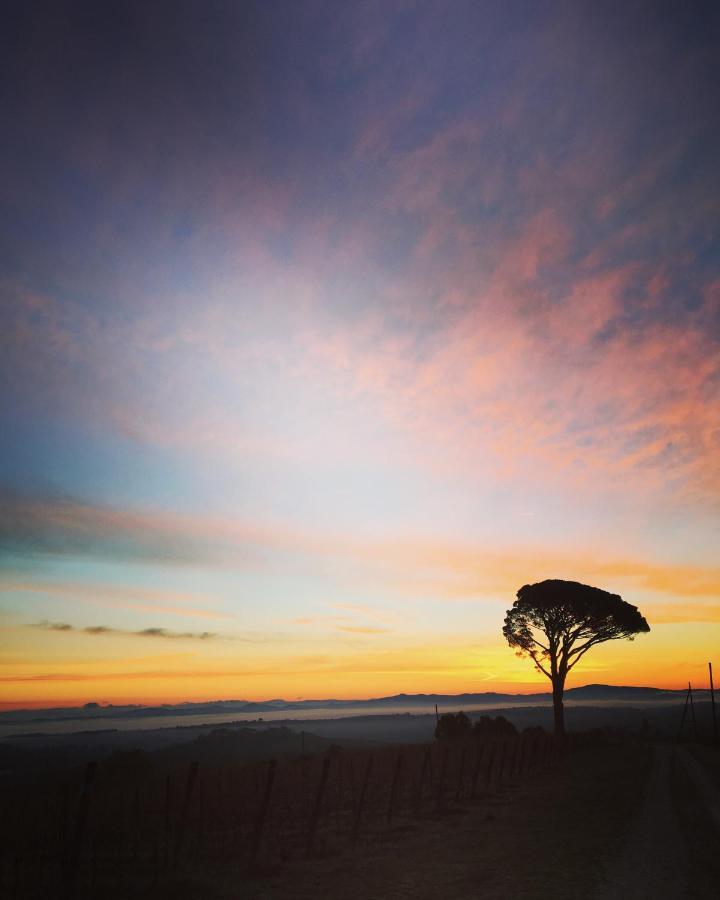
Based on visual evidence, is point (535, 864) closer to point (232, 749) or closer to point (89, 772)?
point (89, 772)

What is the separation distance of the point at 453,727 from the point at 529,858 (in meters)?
45.9

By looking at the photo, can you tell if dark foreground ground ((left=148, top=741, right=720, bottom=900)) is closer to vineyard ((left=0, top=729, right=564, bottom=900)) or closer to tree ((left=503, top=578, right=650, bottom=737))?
vineyard ((left=0, top=729, right=564, bottom=900))

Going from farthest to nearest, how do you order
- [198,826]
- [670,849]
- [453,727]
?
[453,727]
[198,826]
[670,849]

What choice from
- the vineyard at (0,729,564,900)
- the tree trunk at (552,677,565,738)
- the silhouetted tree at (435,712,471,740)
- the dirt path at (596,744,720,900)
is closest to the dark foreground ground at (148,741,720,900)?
the dirt path at (596,744,720,900)

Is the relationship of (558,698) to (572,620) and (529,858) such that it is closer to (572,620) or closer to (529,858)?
(572,620)

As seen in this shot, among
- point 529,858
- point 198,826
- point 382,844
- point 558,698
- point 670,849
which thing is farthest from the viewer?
point 558,698

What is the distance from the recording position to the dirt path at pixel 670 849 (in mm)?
10711

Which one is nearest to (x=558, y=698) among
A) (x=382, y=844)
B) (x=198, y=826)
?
(x=382, y=844)

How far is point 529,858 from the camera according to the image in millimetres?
13742

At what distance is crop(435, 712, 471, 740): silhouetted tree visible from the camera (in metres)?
55.3

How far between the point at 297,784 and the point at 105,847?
13.6 meters

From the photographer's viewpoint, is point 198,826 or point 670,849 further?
point 198,826

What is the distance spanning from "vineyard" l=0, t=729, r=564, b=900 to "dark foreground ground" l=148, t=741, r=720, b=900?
1059mm

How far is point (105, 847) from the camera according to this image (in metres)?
17.2
